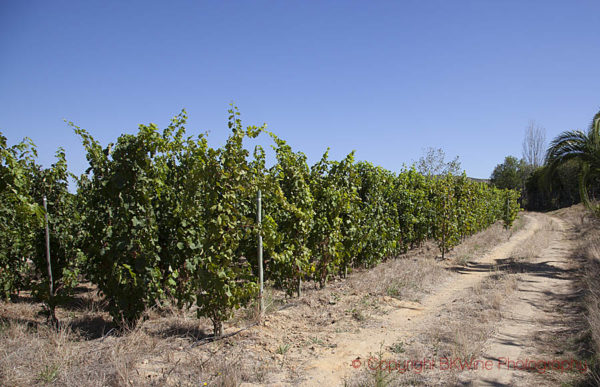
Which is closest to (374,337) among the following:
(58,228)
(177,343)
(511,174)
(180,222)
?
(177,343)

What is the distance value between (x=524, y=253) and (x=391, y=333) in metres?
9.06

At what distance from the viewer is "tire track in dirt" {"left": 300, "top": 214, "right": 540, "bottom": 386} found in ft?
12.3

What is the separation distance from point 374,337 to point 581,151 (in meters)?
9.26

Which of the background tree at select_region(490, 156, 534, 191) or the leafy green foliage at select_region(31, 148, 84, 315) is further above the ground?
the background tree at select_region(490, 156, 534, 191)

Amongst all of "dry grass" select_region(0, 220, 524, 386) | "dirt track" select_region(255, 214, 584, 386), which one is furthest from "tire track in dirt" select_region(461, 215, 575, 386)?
"dry grass" select_region(0, 220, 524, 386)

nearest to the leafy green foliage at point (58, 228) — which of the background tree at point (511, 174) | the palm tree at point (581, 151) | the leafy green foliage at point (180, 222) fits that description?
the leafy green foliage at point (180, 222)

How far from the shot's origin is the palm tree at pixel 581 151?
31.7 ft

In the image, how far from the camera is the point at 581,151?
9930 millimetres

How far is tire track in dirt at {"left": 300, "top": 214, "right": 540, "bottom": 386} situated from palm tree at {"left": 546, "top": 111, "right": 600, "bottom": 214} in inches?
209

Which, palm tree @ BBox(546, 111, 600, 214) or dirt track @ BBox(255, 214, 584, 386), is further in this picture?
palm tree @ BBox(546, 111, 600, 214)

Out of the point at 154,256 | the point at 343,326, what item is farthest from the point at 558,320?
the point at 154,256

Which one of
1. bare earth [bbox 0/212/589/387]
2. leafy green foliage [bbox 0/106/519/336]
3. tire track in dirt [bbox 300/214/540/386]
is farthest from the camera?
leafy green foliage [bbox 0/106/519/336]

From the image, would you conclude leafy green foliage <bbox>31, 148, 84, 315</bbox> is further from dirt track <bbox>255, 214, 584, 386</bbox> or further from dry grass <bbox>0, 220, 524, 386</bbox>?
dirt track <bbox>255, 214, 584, 386</bbox>

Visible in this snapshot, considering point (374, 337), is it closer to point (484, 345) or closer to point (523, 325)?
point (484, 345)
